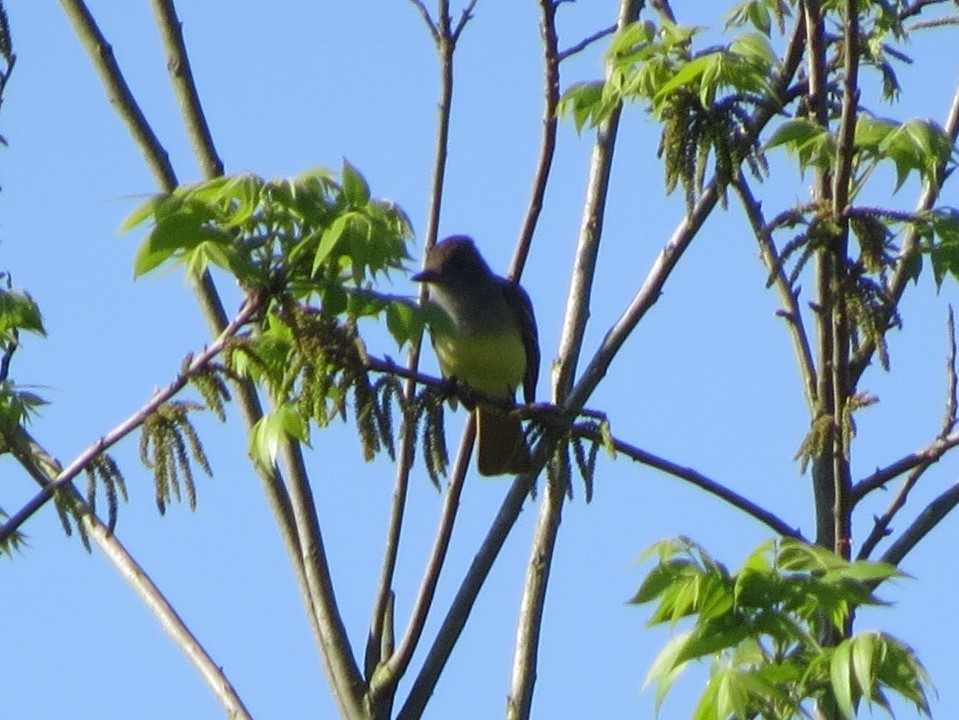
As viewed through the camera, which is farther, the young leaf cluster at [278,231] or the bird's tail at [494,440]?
the bird's tail at [494,440]

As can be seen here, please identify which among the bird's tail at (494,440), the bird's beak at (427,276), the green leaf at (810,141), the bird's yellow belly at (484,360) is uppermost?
the bird's yellow belly at (484,360)

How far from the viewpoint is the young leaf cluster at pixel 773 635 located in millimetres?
3648

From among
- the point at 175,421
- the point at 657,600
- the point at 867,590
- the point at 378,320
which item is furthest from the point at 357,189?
the point at 867,590

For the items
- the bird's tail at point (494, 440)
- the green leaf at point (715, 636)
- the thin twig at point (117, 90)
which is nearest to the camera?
the green leaf at point (715, 636)

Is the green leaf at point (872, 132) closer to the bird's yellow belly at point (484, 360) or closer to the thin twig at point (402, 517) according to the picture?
the thin twig at point (402, 517)

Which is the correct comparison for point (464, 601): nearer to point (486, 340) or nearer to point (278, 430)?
point (278, 430)

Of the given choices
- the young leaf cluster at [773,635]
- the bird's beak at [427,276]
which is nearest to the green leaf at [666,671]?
the young leaf cluster at [773,635]

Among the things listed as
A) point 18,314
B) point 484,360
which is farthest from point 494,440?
point 18,314

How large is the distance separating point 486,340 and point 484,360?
0.32 feet

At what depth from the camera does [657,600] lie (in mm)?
3889

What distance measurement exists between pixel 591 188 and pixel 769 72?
4.15ft

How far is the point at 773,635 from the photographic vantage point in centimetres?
381

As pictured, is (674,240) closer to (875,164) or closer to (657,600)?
(875,164)

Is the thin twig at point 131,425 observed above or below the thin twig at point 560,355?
below
